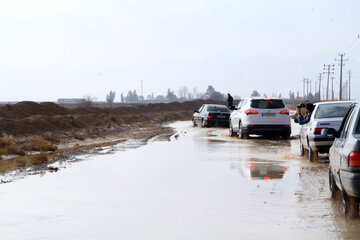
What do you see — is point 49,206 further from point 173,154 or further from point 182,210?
point 173,154

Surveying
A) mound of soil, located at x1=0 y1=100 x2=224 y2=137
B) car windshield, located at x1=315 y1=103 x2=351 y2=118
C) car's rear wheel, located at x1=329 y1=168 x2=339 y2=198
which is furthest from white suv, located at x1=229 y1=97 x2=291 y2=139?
car's rear wheel, located at x1=329 y1=168 x2=339 y2=198

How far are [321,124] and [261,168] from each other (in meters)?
2.16

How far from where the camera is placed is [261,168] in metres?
15.1

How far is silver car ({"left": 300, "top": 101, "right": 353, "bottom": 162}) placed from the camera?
15.9 metres

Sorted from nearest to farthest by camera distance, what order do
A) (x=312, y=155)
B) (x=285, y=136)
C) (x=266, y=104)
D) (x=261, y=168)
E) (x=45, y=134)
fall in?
(x=261, y=168), (x=312, y=155), (x=266, y=104), (x=285, y=136), (x=45, y=134)

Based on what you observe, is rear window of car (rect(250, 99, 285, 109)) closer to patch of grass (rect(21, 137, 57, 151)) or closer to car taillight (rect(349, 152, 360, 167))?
patch of grass (rect(21, 137, 57, 151))

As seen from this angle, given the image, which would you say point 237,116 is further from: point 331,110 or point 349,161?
point 349,161

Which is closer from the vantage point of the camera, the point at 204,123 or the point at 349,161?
the point at 349,161

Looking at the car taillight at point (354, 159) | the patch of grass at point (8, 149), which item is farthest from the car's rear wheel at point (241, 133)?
the car taillight at point (354, 159)

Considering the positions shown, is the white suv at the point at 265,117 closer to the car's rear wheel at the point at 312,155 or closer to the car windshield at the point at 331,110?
the car windshield at the point at 331,110

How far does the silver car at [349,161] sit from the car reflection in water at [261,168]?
14.1ft

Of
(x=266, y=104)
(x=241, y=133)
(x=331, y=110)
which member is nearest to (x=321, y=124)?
(x=331, y=110)

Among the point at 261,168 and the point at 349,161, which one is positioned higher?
the point at 349,161

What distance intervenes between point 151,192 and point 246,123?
14940 mm
